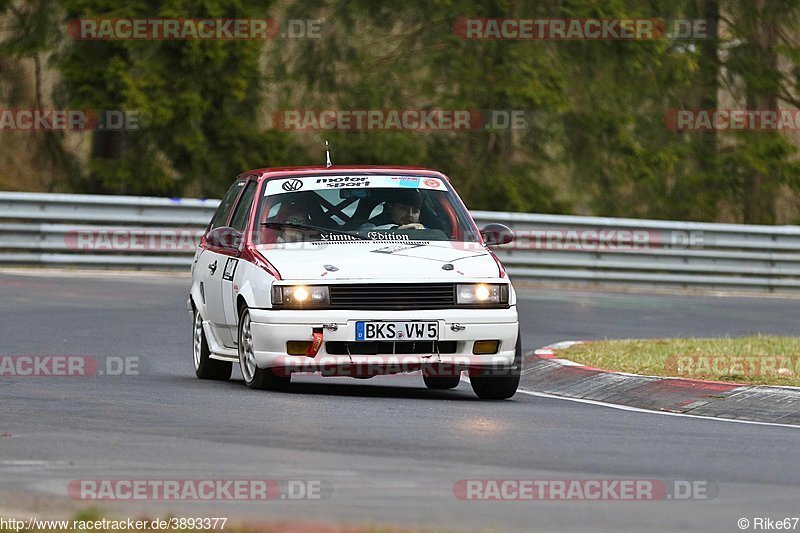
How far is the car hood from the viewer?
38.9 ft

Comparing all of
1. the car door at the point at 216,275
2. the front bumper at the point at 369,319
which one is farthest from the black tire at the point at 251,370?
the car door at the point at 216,275

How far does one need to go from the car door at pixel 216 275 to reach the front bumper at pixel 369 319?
1.11 m

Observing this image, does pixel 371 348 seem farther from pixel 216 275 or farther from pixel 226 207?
pixel 226 207

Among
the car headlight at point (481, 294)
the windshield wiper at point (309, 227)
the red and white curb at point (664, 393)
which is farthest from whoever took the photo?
the windshield wiper at point (309, 227)

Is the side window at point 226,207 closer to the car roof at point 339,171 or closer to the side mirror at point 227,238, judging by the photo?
the car roof at point 339,171

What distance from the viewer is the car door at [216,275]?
1319 centimetres

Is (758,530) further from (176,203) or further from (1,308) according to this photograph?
Answer: (176,203)

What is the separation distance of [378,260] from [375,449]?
3.12 m

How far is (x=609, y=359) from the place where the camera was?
14914mm

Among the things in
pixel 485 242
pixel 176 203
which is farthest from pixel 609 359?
pixel 176 203

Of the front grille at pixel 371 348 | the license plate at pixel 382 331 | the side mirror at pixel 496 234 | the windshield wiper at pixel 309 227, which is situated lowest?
the front grille at pixel 371 348

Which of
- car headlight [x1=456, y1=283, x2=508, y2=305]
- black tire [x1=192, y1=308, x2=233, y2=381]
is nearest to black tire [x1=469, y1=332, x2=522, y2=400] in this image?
car headlight [x1=456, y1=283, x2=508, y2=305]

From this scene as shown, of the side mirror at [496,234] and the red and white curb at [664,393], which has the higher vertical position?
the side mirror at [496,234]

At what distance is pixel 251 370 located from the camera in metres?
12.5
